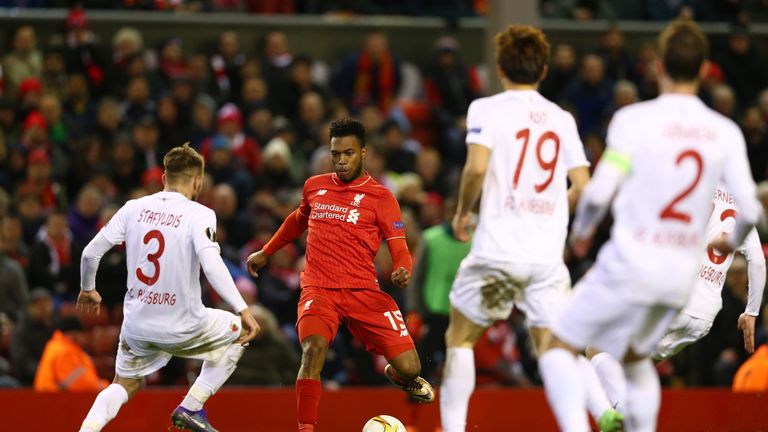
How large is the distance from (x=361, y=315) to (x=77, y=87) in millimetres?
7558

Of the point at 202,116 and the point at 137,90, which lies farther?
the point at 137,90

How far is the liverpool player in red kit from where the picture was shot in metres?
8.53

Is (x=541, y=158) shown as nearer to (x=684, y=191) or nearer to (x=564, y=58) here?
(x=684, y=191)

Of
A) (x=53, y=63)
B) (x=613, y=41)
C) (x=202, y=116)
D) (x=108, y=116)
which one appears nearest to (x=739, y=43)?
(x=613, y=41)

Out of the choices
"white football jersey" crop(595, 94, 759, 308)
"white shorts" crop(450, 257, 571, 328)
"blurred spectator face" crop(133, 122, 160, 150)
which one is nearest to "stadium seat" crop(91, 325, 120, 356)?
"blurred spectator face" crop(133, 122, 160, 150)

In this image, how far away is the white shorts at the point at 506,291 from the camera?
7.12m

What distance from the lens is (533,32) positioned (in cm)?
720

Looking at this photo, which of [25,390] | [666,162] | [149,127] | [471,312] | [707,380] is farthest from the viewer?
[149,127]

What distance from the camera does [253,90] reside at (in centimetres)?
1535

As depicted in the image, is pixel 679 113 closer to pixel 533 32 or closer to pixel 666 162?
pixel 666 162

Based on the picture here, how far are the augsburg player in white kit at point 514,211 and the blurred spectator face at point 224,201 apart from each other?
6.85 metres

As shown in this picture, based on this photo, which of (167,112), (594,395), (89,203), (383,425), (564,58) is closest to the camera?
(594,395)

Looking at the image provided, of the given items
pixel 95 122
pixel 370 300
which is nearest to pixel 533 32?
pixel 370 300

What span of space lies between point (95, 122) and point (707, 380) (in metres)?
7.12
